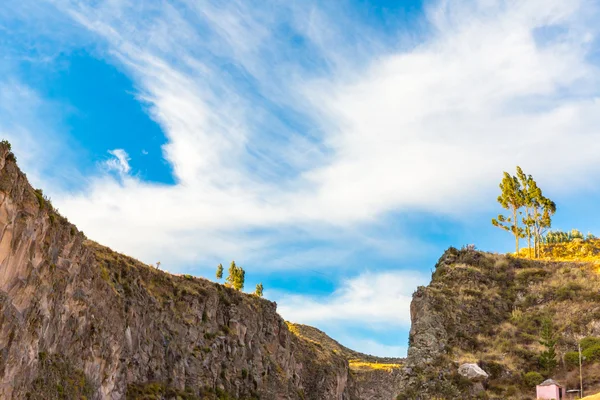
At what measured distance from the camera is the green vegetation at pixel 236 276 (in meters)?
128

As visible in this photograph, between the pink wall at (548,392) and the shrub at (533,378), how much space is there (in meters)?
2.47

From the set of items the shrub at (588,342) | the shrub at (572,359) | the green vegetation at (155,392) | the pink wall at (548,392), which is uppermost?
the shrub at (588,342)

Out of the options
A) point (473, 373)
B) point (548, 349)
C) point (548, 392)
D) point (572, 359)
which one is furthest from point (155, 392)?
point (572, 359)

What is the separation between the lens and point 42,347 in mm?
39500

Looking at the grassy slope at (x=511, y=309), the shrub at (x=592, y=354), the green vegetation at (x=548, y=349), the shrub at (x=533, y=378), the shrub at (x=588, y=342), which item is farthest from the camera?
the shrub at (x=588, y=342)

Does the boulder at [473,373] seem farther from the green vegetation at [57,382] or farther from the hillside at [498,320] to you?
the green vegetation at [57,382]

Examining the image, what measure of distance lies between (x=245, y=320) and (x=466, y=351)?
42.1 m

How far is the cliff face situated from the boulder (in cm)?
3310

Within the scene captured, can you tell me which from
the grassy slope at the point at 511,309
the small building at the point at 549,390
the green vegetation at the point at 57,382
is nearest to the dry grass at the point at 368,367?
the grassy slope at the point at 511,309

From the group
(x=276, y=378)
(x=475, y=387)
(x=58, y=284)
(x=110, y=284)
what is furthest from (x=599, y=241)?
(x=58, y=284)

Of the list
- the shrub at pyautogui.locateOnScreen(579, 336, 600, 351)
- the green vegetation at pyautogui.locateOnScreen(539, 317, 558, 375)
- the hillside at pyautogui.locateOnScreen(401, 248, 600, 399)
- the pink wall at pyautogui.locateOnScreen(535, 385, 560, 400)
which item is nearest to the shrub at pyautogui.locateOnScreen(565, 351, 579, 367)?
the hillside at pyautogui.locateOnScreen(401, 248, 600, 399)

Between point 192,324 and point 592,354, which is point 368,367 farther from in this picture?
point 592,354

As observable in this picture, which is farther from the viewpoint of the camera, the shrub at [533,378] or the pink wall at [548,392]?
the shrub at [533,378]

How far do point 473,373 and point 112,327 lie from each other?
34.3m
